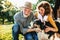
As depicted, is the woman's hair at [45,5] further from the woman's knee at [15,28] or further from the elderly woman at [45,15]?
the woman's knee at [15,28]

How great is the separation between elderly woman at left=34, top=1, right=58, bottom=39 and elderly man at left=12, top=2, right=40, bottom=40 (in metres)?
0.07

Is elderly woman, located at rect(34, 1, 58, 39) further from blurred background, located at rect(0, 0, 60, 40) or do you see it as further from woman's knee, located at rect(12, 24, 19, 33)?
woman's knee, located at rect(12, 24, 19, 33)

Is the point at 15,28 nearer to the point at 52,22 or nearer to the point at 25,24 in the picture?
the point at 25,24

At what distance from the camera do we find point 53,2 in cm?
819

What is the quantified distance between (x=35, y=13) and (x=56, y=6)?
0.63 ft

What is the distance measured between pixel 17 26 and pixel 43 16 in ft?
0.78

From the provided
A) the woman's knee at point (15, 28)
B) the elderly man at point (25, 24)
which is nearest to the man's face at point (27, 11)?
the elderly man at point (25, 24)

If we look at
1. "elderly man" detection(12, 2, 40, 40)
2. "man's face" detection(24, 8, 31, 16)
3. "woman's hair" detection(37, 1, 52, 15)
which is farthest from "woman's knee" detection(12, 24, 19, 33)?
"woman's hair" detection(37, 1, 52, 15)

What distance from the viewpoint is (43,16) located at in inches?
322

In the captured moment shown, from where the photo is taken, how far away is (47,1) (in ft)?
26.8

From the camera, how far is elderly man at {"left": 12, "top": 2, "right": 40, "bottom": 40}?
26.7 feet

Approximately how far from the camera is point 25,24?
816cm

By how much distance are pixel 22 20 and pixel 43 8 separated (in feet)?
0.67

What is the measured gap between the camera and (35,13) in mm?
8156
